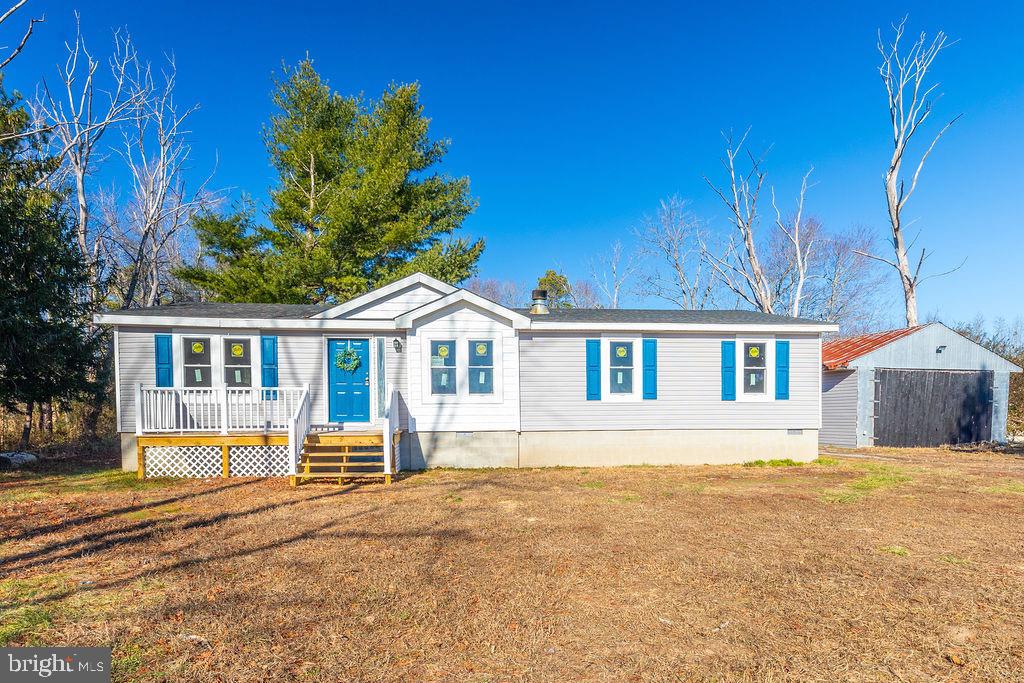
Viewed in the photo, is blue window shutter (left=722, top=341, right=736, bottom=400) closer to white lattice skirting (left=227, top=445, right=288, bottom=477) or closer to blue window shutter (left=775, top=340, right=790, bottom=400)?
blue window shutter (left=775, top=340, right=790, bottom=400)

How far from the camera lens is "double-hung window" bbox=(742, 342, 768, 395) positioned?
1227 centimetres

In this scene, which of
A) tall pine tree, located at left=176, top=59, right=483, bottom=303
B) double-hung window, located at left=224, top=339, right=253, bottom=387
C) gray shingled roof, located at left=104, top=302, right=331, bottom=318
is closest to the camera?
gray shingled roof, located at left=104, top=302, right=331, bottom=318

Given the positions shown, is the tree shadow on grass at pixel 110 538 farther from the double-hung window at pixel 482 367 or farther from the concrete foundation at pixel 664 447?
the concrete foundation at pixel 664 447

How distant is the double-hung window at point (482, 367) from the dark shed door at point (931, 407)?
12.6 m

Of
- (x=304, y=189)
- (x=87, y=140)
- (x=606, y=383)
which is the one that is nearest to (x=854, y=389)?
(x=606, y=383)

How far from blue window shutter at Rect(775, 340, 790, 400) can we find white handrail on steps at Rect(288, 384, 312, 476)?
1070 centimetres

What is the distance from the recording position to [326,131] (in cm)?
2147

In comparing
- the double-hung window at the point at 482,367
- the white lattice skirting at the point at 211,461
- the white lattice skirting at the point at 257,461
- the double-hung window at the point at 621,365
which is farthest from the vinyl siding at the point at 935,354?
the white lattice skirting at the point at 211,461

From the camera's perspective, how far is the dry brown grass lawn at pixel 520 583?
11.9 feet

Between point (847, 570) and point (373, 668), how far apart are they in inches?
187

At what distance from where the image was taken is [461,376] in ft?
37.6

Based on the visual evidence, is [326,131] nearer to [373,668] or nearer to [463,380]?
[463,380]

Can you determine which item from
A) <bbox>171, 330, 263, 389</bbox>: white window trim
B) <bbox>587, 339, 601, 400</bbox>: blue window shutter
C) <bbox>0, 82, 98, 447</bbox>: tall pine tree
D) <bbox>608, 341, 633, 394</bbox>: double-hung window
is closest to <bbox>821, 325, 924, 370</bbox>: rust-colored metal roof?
<bbox>608, 341, 633, 394</bbox>: double-hung window

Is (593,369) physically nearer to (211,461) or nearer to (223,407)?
(223,407)
